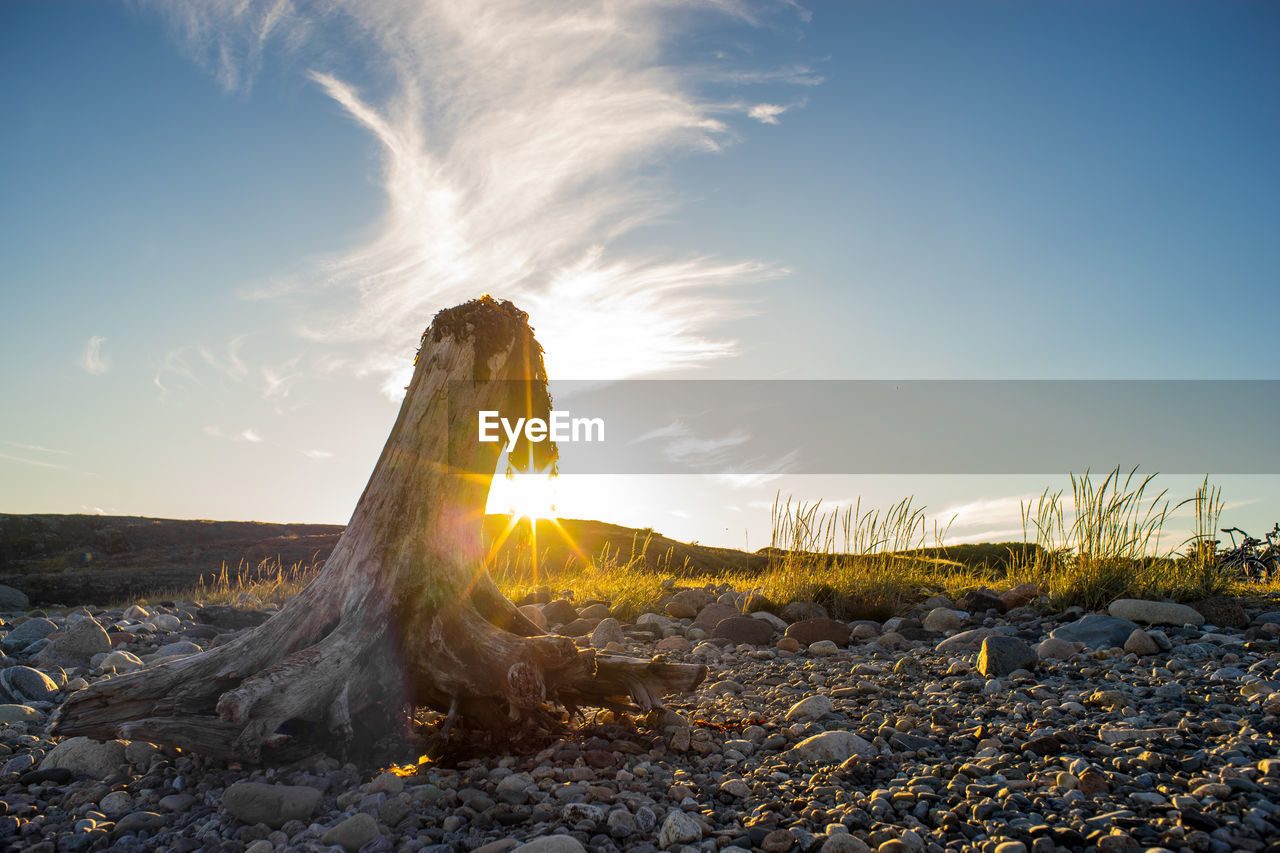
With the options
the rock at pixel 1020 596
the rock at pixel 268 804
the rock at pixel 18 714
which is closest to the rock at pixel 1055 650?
the rock at pixel 1020 596

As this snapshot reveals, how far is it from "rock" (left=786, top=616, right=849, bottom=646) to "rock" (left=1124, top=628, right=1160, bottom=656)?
2534 mm

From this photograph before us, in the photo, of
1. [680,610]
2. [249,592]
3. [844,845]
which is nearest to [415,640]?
[844,845]

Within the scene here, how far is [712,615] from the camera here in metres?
8.95

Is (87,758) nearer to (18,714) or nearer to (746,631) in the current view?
(18,714)

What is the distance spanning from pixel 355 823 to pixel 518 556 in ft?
44.1

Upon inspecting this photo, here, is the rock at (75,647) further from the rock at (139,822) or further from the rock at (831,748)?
the rock at (831,748)

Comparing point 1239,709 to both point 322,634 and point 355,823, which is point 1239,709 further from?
point 322,634

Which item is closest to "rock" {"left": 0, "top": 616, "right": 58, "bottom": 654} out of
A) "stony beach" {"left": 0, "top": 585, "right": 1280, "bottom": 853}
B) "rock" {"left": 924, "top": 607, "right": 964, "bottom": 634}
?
"stony beach" {"left": 0, "top": 585, "right": 1280, "bottom": 853}

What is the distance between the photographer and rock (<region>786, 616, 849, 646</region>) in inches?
298

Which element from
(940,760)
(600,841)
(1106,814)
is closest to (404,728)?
(600,841)

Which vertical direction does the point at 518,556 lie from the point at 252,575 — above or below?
above

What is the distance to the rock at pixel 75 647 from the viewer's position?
7.36m

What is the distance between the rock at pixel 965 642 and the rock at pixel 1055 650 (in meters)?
0.74

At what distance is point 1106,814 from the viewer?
10.3 ft
